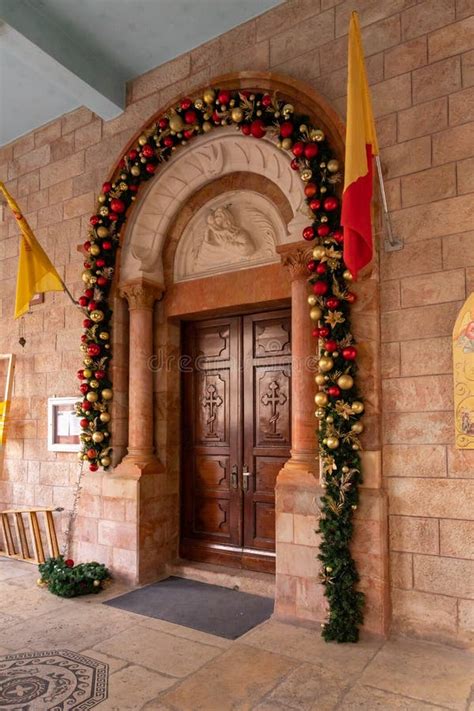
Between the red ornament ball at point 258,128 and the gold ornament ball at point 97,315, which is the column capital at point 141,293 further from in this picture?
the red ornament ball at point 258,128

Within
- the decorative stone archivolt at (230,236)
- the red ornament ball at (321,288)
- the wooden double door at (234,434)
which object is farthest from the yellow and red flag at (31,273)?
the red ornament ball at (321,288)

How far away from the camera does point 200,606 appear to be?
3771 mm

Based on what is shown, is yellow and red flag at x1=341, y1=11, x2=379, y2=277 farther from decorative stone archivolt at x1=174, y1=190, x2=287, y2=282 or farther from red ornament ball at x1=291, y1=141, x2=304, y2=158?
decorative stone archivolt at x1=174, y1=190, x2=287, y2=282

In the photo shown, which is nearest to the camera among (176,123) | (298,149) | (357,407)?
(357,407)

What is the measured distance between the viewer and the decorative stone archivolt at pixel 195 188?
13.0 ft

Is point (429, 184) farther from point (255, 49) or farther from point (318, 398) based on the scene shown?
point (255, 49)

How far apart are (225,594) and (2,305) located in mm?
3894

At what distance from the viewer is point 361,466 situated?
3369 millimetres

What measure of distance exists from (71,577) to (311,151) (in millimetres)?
3582

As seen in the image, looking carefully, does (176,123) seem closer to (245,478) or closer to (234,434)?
(234,434)

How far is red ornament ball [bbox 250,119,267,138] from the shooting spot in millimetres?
3926

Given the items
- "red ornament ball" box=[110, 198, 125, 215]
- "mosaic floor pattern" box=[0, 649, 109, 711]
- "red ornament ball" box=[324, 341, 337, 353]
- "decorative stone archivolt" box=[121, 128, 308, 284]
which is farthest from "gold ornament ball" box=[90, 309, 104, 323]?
"mosaic floor pattern" box=[0, 649, 109, 711]

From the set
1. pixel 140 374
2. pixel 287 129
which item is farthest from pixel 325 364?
pixel 140 374

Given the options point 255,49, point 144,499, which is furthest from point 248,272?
point 144,499
